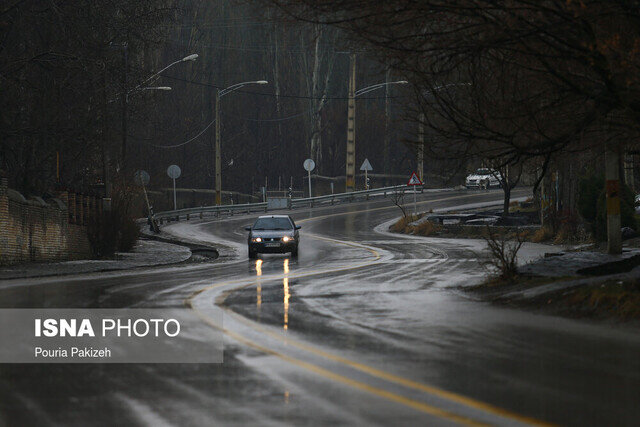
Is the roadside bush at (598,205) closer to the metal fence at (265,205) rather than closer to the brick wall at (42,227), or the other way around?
the brick wall at (42,227)

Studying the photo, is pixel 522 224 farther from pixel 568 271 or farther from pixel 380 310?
pixel 380 310

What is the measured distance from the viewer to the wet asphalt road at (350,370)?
8664 mm

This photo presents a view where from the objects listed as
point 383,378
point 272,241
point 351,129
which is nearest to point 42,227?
point 272,241

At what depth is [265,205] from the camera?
230ft

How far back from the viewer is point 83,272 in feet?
95.3

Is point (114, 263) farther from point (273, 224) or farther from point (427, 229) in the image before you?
point (427, 229)

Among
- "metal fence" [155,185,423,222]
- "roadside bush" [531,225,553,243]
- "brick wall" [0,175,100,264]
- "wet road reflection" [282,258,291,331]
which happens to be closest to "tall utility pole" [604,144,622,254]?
"wet road reflection" [282,258,291,331]

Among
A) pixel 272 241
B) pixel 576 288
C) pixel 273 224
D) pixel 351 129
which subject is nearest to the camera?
pixel 576 288

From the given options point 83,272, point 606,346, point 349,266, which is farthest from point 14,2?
point 606,346

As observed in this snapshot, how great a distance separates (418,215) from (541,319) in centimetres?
4174

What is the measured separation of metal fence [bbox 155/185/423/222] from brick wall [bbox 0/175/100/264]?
23.4 meters

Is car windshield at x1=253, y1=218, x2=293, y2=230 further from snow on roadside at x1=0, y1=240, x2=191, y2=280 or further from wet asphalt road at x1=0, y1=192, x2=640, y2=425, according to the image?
wet asphalt road at x1=0, y1=192, x2=640, y2=425

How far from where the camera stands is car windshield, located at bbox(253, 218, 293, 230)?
3962cm

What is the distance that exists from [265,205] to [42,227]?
126ft
